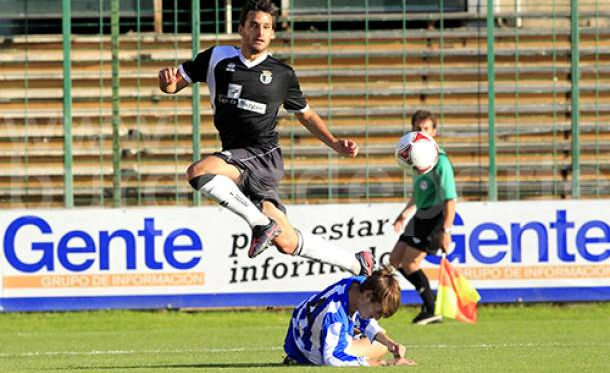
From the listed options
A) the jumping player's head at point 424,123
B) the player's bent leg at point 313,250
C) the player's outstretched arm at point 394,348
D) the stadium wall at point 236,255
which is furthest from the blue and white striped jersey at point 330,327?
the stadium wall at point 236,255

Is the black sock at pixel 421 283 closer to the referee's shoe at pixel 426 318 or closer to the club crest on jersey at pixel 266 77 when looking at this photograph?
the referee's shoe at pixel 426 318

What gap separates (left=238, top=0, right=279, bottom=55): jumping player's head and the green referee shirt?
3.43 metres

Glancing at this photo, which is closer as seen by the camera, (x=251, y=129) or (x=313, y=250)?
(x=251, y=129)

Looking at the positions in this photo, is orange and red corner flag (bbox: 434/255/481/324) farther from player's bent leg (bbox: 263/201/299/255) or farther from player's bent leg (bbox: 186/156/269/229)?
player's bent leg (bbox: 186/156/269/229)

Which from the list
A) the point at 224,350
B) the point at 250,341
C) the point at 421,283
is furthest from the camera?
the point at 421,283

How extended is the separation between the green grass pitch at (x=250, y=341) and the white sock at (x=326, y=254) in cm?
72

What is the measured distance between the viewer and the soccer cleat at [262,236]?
27.8 ft

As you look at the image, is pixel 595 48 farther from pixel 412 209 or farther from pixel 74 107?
pixel 74 107

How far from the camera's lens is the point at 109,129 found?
1383 cm

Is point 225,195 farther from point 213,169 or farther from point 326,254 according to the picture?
point 326,254

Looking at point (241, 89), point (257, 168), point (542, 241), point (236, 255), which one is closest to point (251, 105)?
point (241, 89)

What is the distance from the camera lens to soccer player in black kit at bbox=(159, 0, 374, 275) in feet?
28.5

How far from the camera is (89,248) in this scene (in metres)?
12.9

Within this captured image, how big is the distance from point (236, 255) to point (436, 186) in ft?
7.25
